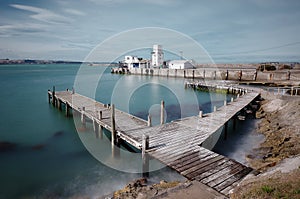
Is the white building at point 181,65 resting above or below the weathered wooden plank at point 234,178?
above

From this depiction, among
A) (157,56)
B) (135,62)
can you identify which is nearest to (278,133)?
(157,56)

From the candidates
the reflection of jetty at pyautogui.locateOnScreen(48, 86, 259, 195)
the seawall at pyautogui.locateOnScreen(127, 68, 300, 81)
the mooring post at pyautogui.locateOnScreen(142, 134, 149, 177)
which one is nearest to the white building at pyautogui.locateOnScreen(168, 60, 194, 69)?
the seawall at pyautogui.locateOnScreen(127, 68, 300, 81)

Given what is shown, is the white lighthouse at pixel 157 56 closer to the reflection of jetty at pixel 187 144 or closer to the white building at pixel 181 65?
the white building at pixel 181 65

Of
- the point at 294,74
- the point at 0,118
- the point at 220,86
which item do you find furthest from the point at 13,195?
the point at 294,74

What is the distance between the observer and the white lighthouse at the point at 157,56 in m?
75.9

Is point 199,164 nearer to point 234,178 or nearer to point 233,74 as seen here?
point 234,178

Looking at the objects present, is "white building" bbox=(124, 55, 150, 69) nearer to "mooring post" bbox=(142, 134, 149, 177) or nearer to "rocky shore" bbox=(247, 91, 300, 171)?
"rocky shore" bbox=(247, 91, 300, 171)

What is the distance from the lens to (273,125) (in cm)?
1474

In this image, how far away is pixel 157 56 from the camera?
7644 cm

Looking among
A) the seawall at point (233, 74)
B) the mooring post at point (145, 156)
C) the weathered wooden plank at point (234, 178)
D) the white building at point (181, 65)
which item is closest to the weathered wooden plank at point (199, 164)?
the weathered wooden plank at point (234, 178)

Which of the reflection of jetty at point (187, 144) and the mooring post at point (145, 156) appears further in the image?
the mooring post at point (145, 156)

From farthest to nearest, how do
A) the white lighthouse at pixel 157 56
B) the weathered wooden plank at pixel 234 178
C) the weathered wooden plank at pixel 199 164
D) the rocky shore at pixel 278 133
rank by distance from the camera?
the white lighthouse at pixel 157 56 → the rocky shore at pixel 278 133 → the weathered wooden plank at pixel 199 164 → the weathered wooden plank at pixel 234 178

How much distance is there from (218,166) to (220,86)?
28021mm

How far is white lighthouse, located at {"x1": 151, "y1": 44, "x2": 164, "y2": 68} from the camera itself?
7588cm
